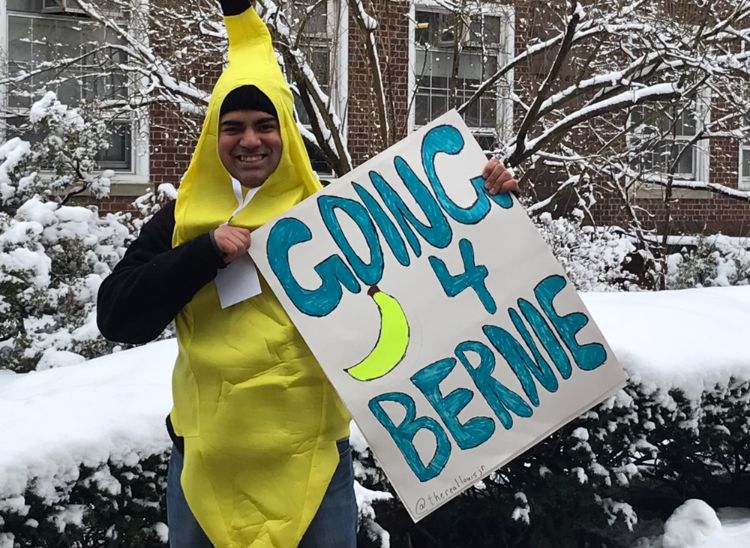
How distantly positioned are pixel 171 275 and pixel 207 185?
23 centimetres

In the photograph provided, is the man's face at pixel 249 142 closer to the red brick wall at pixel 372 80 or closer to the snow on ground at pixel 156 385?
the snow on ground at pixel 156 385

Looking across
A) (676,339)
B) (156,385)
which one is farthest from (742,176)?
(156,385)

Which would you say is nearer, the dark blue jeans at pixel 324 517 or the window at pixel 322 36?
the dark blue jeans at pixel 324 517

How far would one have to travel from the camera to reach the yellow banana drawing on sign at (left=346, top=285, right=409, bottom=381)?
78.5 inches

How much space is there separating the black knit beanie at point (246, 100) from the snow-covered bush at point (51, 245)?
3749 mm

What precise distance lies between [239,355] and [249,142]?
0.43 metres

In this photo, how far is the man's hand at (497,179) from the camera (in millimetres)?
2135

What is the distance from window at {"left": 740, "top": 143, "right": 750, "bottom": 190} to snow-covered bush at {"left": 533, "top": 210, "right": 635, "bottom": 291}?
4.57m

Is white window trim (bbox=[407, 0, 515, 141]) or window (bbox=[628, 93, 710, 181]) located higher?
white window trim (bbox=[407, 0, 515, 141])

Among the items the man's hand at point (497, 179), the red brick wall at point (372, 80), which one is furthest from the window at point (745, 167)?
the man's hand at point (497, 179)

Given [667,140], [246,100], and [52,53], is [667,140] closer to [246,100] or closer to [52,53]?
[52,53]

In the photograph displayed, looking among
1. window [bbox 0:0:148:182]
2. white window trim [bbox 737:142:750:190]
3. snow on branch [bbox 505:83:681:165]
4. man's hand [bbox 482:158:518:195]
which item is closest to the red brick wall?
snow on branch [bbox 505:83:681:165]

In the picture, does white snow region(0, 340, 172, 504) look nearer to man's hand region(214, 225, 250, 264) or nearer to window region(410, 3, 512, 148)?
man's hand region(214, 225, 250, 264)

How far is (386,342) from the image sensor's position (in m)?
2.04
